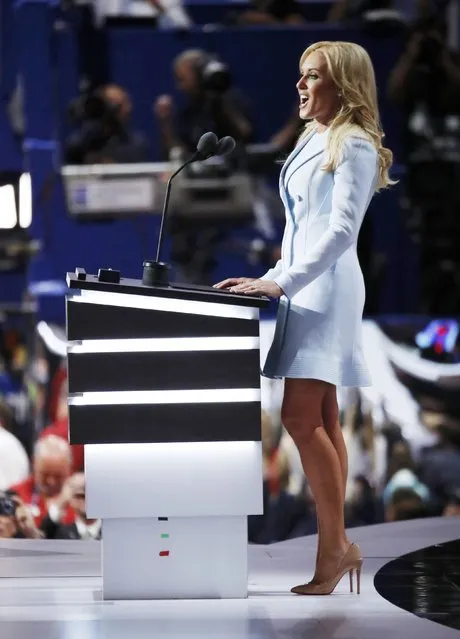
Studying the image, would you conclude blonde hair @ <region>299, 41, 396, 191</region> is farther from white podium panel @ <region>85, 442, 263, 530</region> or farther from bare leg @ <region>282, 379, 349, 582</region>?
white podium panel @ <region>85, 442, 263, 530</region>

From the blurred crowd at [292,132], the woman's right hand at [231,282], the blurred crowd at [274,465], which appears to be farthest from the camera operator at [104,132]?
the woman's right hand at [231,282]

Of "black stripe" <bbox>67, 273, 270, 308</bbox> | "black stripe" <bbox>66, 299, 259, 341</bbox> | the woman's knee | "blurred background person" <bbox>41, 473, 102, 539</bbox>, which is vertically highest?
"black stripe" <bbox>67, 273, 270, 308</bbox>

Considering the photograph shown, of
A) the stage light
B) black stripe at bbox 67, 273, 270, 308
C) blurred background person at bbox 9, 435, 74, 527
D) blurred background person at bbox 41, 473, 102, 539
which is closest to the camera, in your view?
black stripe at bbox 67, 273, 270, 308

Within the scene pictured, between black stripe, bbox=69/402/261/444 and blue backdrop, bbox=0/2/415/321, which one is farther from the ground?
blue backdrop, bbox=0/2/415/321

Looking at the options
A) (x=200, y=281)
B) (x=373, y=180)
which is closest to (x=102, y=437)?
(x=373, y=180)

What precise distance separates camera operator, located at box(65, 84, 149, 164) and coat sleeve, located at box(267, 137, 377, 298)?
274cm

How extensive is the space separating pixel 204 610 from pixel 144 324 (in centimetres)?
60

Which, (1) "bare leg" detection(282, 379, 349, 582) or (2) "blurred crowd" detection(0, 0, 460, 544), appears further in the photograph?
(2) "blurred crowd" detection(0, 0, 460, 544)

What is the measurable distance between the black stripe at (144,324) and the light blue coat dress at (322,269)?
128 millimetres

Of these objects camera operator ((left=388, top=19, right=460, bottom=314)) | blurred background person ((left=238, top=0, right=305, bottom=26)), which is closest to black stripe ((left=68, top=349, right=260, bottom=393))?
camera operator ((left=388, top=19, right=460, bottom=314))

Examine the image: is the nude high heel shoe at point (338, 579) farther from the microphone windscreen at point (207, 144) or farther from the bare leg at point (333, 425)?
the microphone windscreen at point (207, 144)

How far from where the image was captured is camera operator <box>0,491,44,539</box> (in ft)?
16.5

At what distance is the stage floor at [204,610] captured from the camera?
2.53 m

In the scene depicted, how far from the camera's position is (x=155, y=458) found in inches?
114
